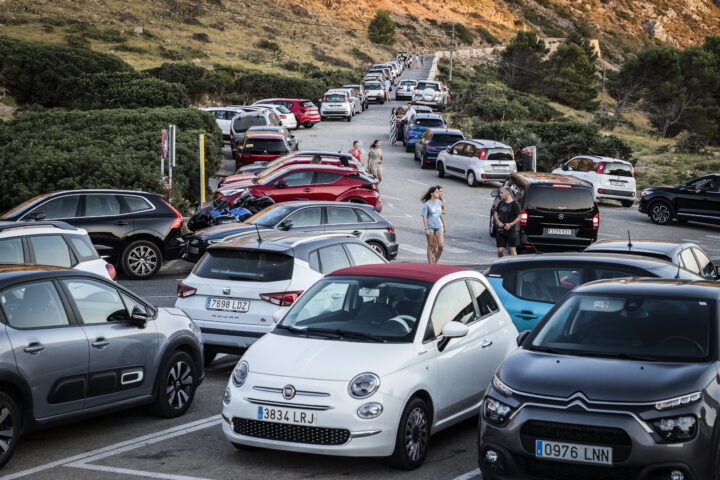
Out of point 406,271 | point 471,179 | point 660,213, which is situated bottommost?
point 660,213

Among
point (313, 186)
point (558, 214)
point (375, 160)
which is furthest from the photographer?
point (375, 160)

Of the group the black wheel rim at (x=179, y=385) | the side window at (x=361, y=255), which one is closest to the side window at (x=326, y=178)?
the side window at (x=361, y=255)

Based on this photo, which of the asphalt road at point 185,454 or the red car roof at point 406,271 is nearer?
the asphalt road at point 185,454

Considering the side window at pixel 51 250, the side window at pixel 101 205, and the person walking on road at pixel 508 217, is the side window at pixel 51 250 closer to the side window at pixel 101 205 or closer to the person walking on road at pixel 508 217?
the side window at pixel 101 205

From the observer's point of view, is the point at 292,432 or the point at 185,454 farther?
the point at 185,454

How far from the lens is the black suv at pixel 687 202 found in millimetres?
27453

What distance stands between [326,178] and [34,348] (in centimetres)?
1630

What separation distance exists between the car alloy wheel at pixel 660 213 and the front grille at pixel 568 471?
2381 centimetres

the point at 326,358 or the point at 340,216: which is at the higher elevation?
the point at 326,358

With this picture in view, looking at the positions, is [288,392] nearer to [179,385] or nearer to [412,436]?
[412,436]

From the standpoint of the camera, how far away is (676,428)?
5.77 metres

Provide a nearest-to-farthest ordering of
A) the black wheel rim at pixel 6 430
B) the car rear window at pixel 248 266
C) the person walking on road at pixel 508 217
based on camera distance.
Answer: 1. the black wheel rim at pixel 6 430
2. the car rear window at pixel 248 266
3. the person walking on road at pixel 508 217

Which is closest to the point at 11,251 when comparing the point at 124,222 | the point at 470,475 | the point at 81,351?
the point at 81,351

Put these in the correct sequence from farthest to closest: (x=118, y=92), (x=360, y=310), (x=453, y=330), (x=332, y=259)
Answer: (x=118, y=92)
(x=332, y=259)
(x=360, y=310)
(x=453, y=330)
